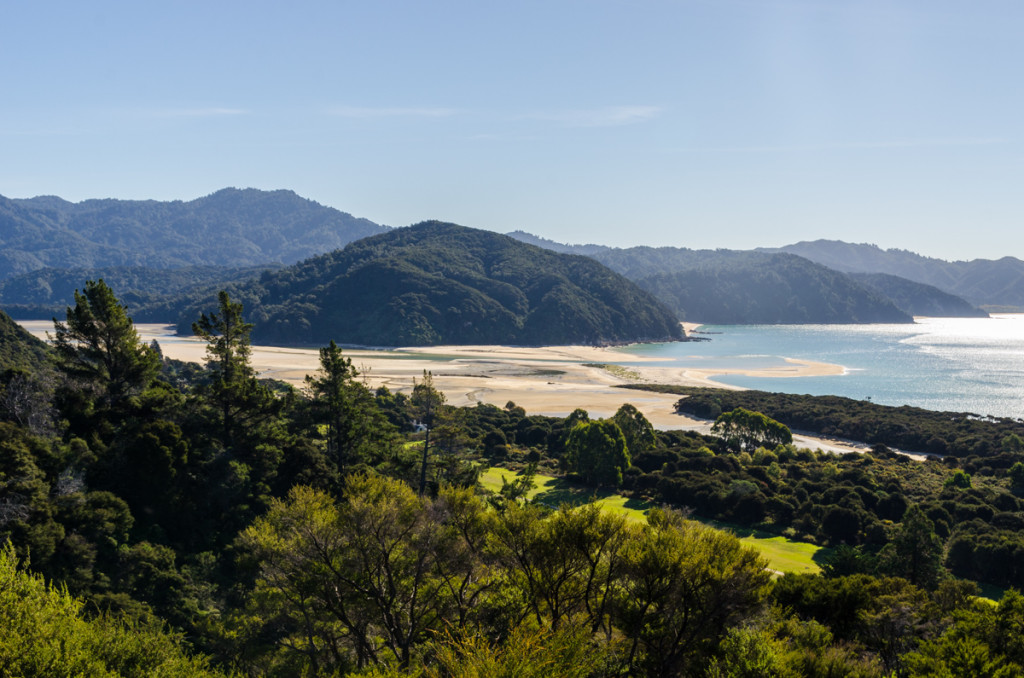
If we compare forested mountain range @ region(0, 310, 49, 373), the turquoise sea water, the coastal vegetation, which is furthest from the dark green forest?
the turquoise sea water

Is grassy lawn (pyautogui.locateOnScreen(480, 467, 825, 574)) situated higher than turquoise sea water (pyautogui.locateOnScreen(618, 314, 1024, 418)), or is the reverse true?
turquoise sea water (pyautogui.locateOnScreen(618, 314, 1024, 418))

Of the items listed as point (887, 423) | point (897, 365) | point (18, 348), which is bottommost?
point (887, 423)

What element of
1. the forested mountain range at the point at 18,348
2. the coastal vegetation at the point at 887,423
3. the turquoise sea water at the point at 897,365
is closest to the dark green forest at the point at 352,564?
the forested mountain range at the point at 18,348

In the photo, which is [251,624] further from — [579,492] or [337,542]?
[579,492]

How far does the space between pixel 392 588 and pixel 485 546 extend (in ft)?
9.46

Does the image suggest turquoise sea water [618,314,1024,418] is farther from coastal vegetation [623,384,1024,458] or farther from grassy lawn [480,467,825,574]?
grassy lawn [480,467,825,574]

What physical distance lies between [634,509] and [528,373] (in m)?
76.6

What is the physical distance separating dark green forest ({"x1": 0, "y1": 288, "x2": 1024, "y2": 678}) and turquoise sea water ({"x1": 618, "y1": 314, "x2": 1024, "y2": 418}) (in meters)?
64.7

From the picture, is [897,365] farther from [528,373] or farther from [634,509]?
[634,509]

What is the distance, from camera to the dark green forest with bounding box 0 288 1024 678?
14414 mm

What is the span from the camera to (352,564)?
17.8 m

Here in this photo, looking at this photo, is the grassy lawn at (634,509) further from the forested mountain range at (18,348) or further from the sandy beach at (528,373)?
the forested mountain range at (18,348)

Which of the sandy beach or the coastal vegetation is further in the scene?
the sandy beach

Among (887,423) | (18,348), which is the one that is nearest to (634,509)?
(887,423)
